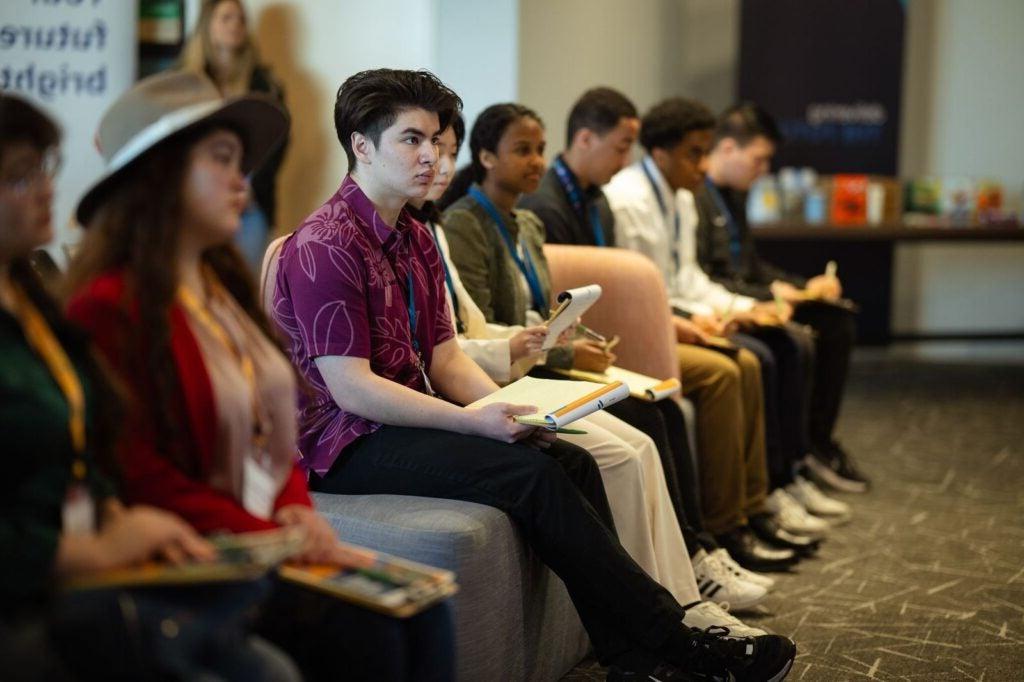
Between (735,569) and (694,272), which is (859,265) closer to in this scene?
(694,272)

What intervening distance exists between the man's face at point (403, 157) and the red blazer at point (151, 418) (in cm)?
93

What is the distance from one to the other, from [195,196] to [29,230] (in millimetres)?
229

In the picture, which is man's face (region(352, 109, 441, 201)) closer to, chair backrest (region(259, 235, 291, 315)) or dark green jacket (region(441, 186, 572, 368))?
chair backrest (region(259, 235, 291, 315))

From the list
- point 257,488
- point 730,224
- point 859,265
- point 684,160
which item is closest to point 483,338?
point 257,488

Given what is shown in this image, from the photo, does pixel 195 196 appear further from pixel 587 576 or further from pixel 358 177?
pixel 587 576

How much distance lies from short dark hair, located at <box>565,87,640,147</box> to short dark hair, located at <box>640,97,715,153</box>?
12.6 inches

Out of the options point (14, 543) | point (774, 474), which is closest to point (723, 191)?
point (774, 474)

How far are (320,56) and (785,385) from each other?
7.43 feet

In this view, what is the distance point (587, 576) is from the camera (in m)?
2.42

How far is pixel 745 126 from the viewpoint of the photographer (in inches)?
204

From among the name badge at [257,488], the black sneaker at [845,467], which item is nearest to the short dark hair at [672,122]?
the black sneaker at [845,467]

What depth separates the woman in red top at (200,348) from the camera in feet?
5.41

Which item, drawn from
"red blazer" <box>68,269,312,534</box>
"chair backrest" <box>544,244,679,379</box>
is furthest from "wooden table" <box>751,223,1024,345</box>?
"red blazer" <box>68,269,312,534</box>

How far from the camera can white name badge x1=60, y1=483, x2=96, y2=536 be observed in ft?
4.91
